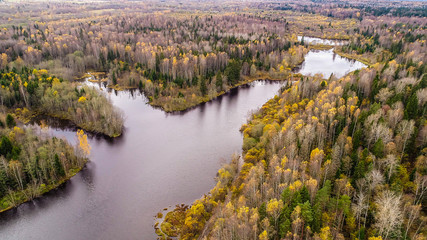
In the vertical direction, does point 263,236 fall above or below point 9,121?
below

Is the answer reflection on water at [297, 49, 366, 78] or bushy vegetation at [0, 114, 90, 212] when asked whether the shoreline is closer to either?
bushy vegetation at [0, 114, 90, 212]

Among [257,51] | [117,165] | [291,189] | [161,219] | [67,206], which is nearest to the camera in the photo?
[291,189]

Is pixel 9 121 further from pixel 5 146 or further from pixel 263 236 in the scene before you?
pixel 263 236

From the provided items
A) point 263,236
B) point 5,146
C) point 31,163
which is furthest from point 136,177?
point 263,236

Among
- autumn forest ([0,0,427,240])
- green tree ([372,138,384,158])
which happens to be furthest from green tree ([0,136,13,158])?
green tree ([372,138,384,158])

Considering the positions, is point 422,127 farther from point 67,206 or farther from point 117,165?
point 67,206

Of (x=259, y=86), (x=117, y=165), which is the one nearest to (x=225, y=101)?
(x=259, y=86)
